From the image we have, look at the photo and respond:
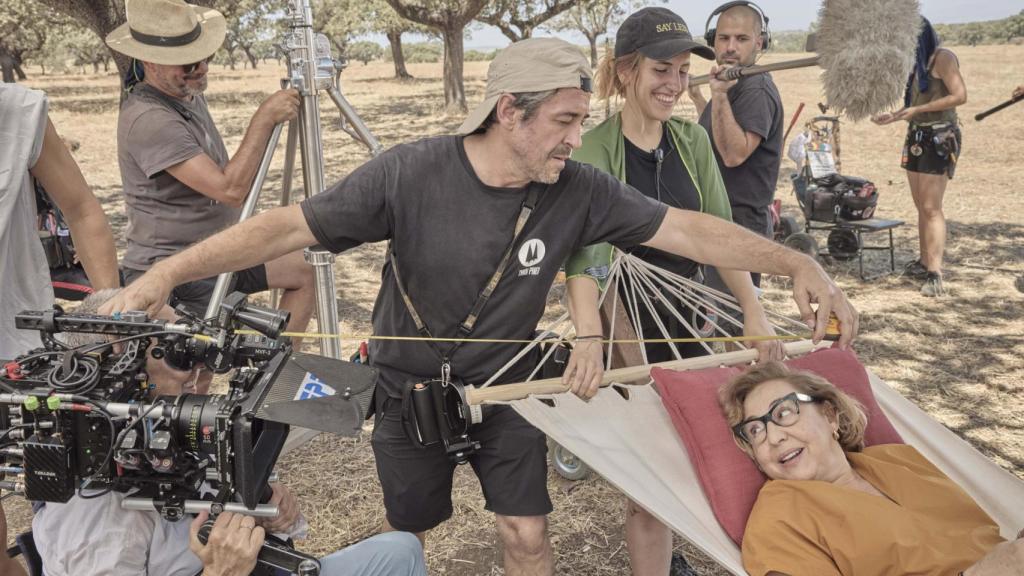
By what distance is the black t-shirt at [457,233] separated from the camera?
1.92 meters

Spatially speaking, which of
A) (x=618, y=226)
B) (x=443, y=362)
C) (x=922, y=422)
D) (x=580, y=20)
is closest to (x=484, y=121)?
(x=618, y=226)

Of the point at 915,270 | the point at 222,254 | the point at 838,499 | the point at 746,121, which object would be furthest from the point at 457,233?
the point at 915,270

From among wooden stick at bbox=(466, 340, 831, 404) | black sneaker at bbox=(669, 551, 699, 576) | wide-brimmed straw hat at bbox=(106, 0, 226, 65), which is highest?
wide-brimmed straw hat at bbox=(106, 0, 226, 65)

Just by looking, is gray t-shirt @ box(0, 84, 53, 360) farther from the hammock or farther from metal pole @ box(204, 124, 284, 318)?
the hammock

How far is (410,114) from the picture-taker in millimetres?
15523

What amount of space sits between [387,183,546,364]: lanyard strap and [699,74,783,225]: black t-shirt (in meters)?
Result: 1.48

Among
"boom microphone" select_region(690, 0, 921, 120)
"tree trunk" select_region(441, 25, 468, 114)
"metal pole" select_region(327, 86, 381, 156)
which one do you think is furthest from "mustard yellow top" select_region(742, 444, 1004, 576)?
"tree trunk" select_region(441, 25, 468, 114)

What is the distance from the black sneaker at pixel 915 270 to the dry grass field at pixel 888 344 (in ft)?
0.20

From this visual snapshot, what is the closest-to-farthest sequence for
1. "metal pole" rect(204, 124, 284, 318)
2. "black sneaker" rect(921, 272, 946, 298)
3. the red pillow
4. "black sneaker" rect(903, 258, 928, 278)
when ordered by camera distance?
the red pillow < "metal pole" rect(204, 124, 284, 318) < "black sneaker" rect(921, 272, 946, 298) < "black sneaker" rect(903, 258, 928, 278)

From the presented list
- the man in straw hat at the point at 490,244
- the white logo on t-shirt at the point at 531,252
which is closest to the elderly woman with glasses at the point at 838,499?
the man in straw hat at the point at 490,244

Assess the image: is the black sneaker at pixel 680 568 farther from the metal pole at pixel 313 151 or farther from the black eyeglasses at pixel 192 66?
the black eyeglasses at pixel 192 66

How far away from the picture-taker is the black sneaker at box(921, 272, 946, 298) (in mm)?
5172

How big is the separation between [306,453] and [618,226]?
77.1 inches

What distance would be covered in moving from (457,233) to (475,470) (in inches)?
24.8
